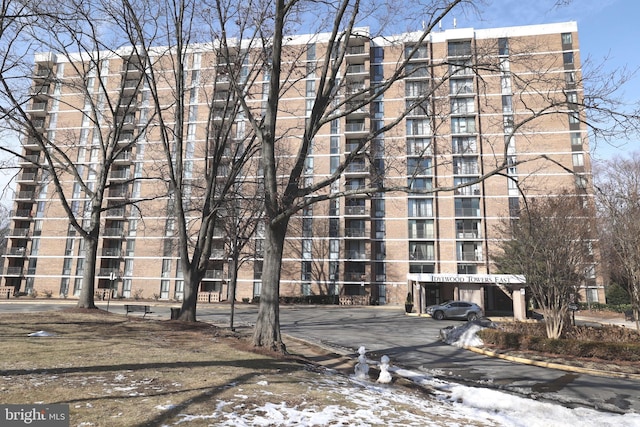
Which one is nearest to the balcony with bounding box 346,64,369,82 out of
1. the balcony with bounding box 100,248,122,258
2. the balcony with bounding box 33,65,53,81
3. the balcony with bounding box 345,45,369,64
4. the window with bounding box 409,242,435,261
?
the balcony with bounding box 345,45,369,64

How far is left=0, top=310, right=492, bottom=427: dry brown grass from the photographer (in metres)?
5.25

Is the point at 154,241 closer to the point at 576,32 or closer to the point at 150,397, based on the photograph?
the point at 150,397

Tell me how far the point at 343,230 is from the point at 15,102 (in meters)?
33.2

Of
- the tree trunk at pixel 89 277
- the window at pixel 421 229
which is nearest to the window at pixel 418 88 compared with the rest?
the window at pixel 421 229

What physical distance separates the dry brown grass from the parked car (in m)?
19.7

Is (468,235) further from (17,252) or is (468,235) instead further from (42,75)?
(17,252)

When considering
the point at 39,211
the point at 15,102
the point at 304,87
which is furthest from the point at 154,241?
the point at 15,102

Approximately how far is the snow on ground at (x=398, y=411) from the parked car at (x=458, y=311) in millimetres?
19390

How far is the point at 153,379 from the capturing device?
22.1ft

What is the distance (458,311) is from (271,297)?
65.0 feet

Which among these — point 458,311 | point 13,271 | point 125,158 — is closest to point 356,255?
point 458,311

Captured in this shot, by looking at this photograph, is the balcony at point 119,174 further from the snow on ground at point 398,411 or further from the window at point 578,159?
the window at point 578,159

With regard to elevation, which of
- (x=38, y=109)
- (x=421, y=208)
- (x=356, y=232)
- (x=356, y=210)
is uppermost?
(x=38, y=109)

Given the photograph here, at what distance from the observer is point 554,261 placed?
15.9 metres
